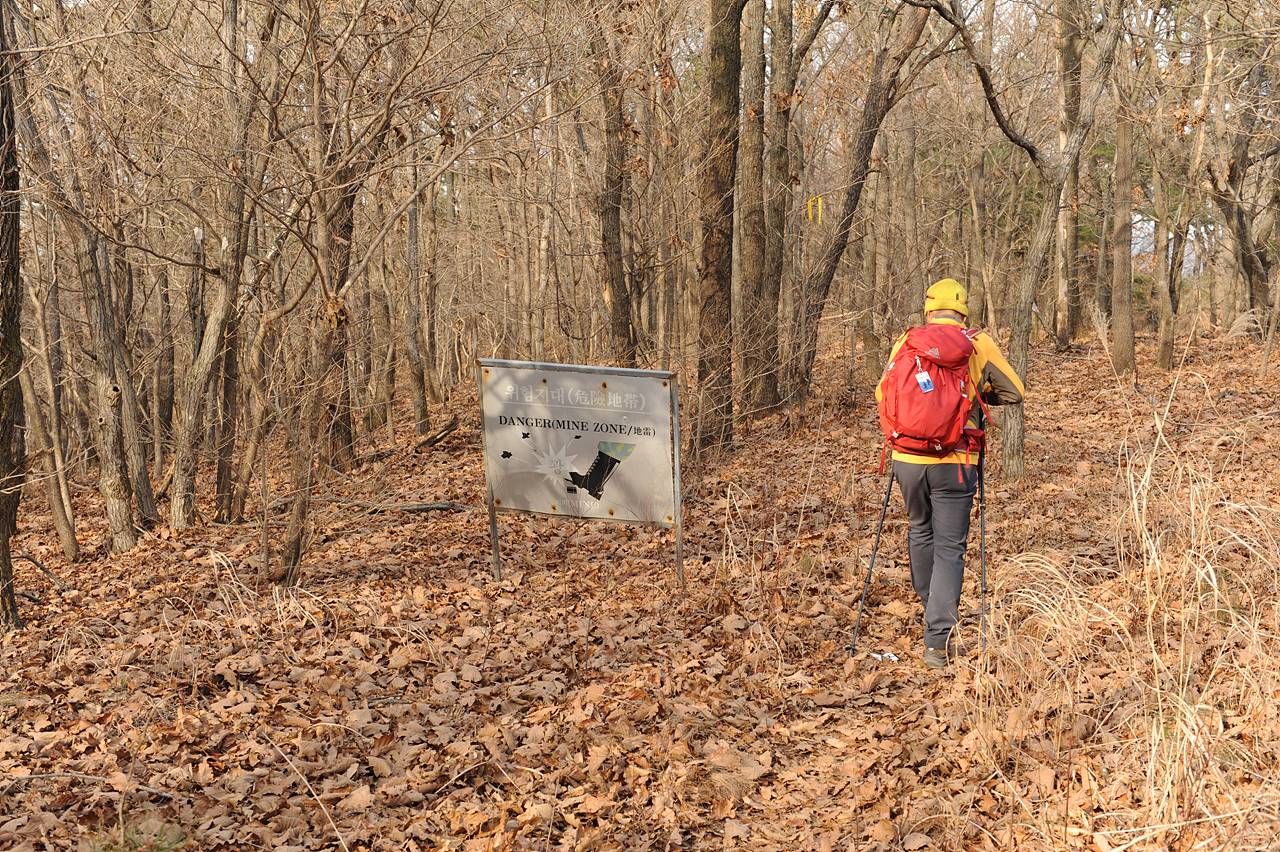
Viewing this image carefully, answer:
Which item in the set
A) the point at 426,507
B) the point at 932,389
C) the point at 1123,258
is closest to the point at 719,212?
the point at 426,507

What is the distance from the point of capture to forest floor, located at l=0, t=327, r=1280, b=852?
3.53m

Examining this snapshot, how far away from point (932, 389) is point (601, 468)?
2760 millimetres

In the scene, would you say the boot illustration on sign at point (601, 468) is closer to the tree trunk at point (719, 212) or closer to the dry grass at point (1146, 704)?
the dry grass at point (1146, 704)

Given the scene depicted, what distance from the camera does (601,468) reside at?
6719 millimetres

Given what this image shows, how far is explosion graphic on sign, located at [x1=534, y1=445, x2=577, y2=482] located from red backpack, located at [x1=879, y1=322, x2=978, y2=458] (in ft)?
8.98

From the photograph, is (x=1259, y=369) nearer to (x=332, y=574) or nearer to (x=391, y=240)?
(x=332, y=574)

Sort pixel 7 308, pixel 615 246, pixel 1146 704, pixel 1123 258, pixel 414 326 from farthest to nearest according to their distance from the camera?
pixel 1123 258 → pixel 414 326 → pixel 615 246 → pixel 7 308 → pixel 1146 704

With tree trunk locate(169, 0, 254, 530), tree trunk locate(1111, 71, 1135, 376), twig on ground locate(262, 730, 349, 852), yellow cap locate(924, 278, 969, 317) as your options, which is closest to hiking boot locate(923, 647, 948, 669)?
yellow cap locate(924, 278, 969, 317)

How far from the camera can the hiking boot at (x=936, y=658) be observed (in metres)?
5.01

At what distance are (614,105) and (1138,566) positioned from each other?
26.7 feet

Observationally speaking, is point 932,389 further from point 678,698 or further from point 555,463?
point 555,463

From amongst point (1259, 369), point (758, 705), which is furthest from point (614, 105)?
point (1259, 369)

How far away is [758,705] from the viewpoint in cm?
482

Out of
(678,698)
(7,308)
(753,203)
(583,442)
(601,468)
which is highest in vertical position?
(753,203)
